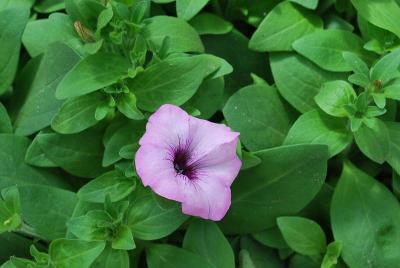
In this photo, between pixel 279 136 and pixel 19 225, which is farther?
pixel 279 136

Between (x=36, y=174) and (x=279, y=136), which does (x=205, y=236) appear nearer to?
(x=279, y=136)

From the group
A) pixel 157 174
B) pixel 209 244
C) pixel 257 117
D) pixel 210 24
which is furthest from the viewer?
pixel 210 24

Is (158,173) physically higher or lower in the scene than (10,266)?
higher

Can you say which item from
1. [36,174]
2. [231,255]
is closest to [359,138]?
[231,255]

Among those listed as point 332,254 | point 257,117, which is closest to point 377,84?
point 257,117

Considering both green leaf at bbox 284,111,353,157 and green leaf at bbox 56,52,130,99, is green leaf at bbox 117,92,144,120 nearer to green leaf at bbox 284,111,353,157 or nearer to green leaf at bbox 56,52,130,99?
green leaf at bbox 56,52,130,99

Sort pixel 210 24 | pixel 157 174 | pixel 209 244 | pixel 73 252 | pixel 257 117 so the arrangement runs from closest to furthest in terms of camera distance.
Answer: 1. pixel 157 174
2. pixel 73 252
3. pixel 209 244
4. pixel 257 117
5. pixel 210 24

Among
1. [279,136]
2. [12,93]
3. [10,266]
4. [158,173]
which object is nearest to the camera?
[158,173]

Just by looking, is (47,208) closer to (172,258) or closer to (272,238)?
(172,258)
